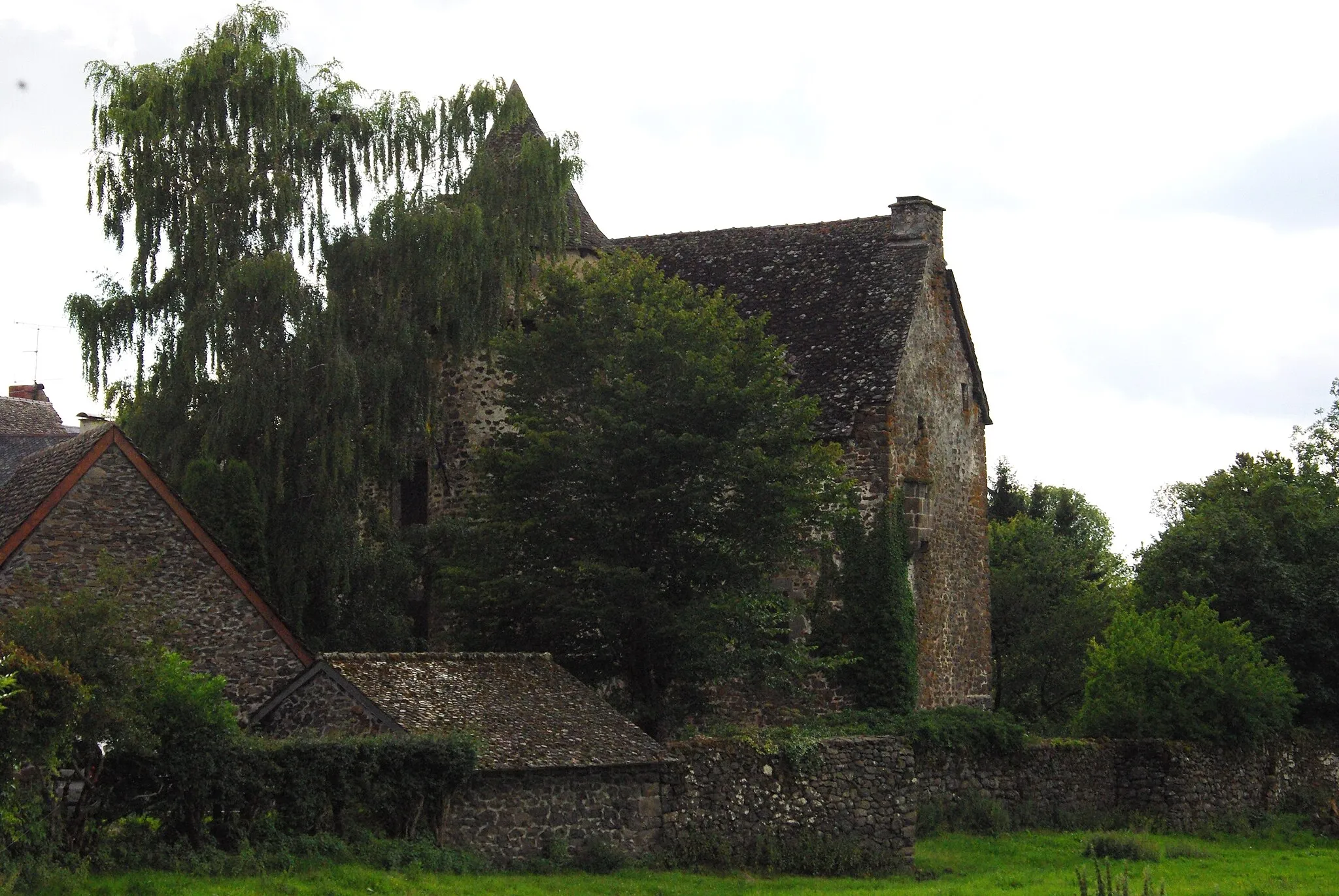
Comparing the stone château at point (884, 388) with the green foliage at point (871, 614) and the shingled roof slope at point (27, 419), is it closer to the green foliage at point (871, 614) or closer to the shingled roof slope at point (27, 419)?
the green foliage at point (871, 614)

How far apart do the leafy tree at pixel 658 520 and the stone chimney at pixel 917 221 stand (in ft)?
27.0

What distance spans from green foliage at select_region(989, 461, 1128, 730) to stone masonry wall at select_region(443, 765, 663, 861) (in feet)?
86.9

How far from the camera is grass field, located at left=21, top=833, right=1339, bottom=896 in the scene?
48.8ft

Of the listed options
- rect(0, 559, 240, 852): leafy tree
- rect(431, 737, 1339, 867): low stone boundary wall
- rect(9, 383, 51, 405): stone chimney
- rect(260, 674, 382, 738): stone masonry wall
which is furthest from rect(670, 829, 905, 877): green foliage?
rect(9, 383, 51, 405): stone chimney

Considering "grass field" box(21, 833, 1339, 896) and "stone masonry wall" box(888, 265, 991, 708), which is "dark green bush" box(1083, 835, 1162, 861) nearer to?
"grass field" box(21, 833, 1339, 896)

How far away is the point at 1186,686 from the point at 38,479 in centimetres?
2149

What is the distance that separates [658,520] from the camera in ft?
79.7

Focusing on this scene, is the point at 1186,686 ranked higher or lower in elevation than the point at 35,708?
lower

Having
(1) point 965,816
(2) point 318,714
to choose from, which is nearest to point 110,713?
(2) point 318,714

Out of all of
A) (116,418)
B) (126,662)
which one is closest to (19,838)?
(126,662)

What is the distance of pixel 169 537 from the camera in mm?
20000

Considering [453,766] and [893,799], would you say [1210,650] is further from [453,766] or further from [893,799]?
[453,766]

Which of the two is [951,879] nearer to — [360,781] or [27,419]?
[360,781]

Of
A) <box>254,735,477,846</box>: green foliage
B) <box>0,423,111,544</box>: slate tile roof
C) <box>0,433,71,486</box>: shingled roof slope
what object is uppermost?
<box>0,433,71,486</box>: shingled roof slope
